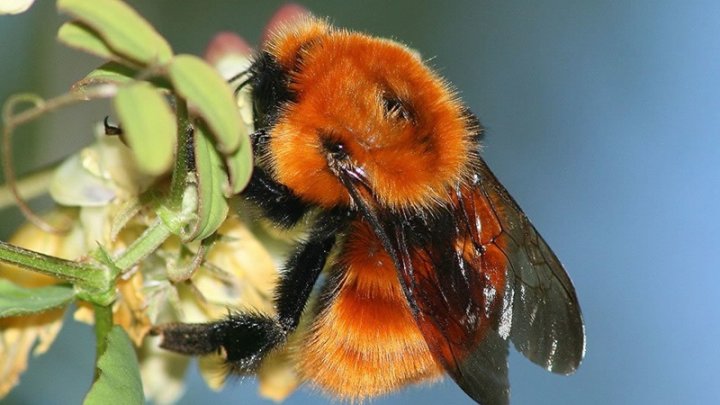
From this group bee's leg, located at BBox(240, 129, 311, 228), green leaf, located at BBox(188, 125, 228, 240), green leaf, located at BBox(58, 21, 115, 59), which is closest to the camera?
green leaf, located at BBox(58, 21, 115, 59)

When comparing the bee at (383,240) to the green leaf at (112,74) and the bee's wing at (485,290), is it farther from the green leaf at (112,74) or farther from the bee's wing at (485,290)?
the green leaf at (112,74)

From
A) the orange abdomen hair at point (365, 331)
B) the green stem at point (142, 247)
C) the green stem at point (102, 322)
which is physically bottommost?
the green stem at point (102, 322)

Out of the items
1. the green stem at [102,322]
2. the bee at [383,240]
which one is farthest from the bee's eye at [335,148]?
the green stem at [102,322]

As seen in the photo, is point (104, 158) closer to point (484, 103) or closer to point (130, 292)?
point (130, 292)

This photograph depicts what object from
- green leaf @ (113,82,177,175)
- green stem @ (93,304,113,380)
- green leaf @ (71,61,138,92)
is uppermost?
green leaf @ (71,61,138,92)

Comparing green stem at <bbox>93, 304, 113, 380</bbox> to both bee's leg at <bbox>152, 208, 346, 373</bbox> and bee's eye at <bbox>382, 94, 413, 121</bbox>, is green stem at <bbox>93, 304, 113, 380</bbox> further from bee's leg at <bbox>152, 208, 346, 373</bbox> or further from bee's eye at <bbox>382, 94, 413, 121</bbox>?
bee's eye at <bbox>382, 94, 413, 121</bbox>

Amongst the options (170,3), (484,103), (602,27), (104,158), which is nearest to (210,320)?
(104,158)

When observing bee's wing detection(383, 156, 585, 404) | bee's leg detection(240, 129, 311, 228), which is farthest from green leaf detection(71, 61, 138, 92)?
bee's wing detection(383, 156, 585, 404)
